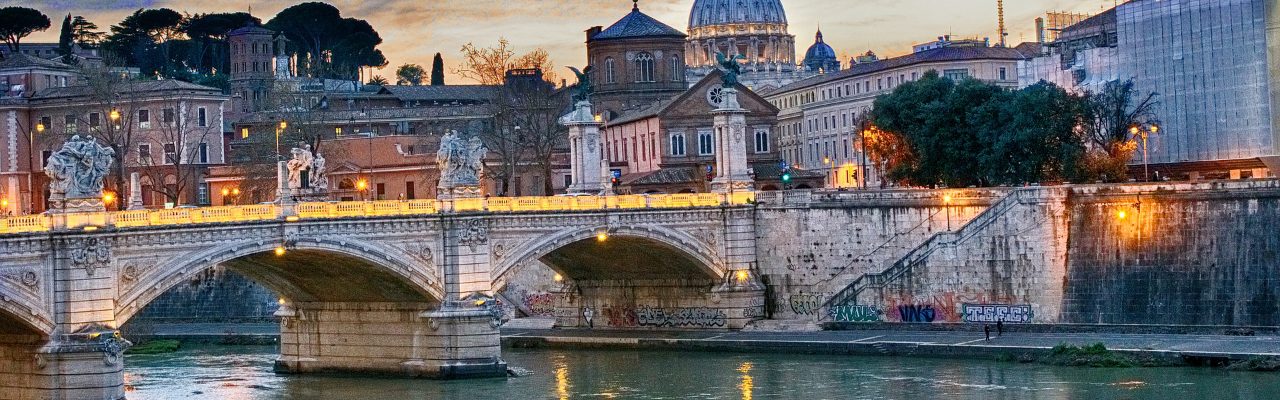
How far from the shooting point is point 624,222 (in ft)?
222

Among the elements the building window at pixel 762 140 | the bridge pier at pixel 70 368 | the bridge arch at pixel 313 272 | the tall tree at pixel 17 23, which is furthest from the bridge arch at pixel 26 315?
the tall tree at pixel 17 23

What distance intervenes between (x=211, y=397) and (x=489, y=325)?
27.1 ft

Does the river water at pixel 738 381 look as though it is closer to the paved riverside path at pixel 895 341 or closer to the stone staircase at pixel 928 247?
the paved riverside path at pixel 895 341

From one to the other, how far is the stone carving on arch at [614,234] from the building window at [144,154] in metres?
30.6

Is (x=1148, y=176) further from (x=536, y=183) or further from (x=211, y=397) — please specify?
(x=211, y=397)

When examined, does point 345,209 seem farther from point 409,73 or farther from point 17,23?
point 409,73

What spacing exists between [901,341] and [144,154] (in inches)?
1601

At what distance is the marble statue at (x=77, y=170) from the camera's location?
51.7 meters

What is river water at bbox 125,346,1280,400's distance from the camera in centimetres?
5572

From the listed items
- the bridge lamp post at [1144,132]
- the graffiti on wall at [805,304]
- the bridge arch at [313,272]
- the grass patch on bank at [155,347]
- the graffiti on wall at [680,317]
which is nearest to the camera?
the bridge arch at [313,272]

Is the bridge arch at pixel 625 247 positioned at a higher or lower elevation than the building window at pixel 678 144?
lower

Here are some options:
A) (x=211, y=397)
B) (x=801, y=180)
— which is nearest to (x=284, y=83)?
(x=801, y=180)

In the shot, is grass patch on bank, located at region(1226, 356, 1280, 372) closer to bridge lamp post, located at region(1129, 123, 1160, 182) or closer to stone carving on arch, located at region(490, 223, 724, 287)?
stone carving on arch, located at region(490, 223, 724, 287)

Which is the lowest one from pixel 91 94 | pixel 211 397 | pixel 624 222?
pixel 211 397
